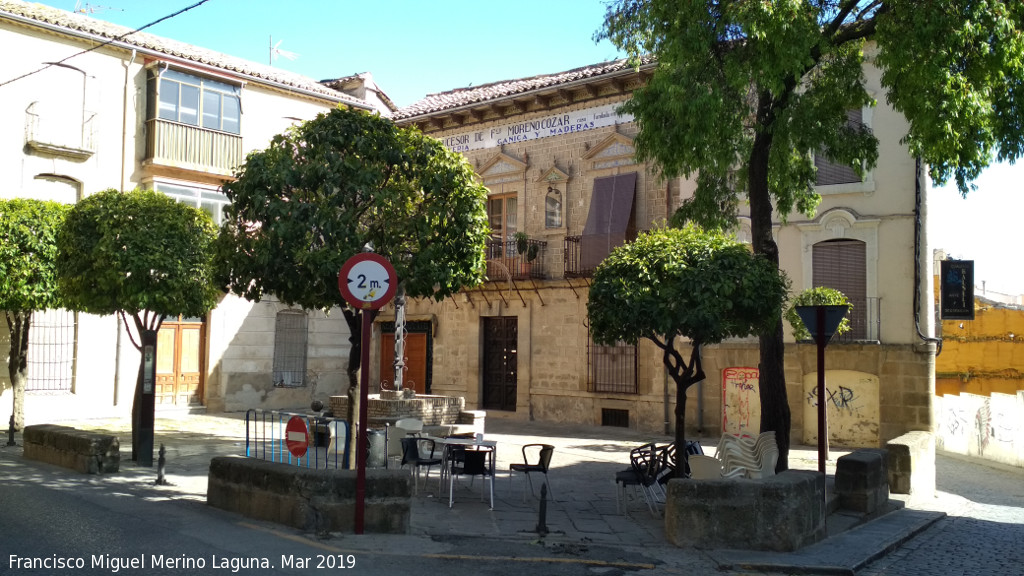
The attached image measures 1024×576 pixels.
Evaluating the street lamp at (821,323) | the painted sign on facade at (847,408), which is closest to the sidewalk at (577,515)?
the street lamp at (821,323)

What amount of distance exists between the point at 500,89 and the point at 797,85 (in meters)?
14.9

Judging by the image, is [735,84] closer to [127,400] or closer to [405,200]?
[405,200]

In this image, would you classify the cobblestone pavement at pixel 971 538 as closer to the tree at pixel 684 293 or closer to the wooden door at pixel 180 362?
the tree at pixel 684 293

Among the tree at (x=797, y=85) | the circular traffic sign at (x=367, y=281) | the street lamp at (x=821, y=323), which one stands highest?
the tree at (x=797, y=85)

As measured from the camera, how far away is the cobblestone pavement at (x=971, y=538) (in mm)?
8367

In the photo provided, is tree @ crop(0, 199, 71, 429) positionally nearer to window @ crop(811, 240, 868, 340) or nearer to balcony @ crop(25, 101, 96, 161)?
balcony @ crop(25, 101, 96, 161)

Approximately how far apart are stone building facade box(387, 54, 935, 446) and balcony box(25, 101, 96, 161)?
8.91m

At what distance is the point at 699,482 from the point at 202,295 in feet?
27.5

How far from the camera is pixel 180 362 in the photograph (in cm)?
2269

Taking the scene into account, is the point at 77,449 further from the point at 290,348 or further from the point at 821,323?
the point at 290,348

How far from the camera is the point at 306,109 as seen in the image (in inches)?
1008

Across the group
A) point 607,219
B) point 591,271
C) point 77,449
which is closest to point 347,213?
point 77,449

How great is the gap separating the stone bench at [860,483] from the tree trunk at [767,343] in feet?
2.29

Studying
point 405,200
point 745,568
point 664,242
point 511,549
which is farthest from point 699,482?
point 405,200
